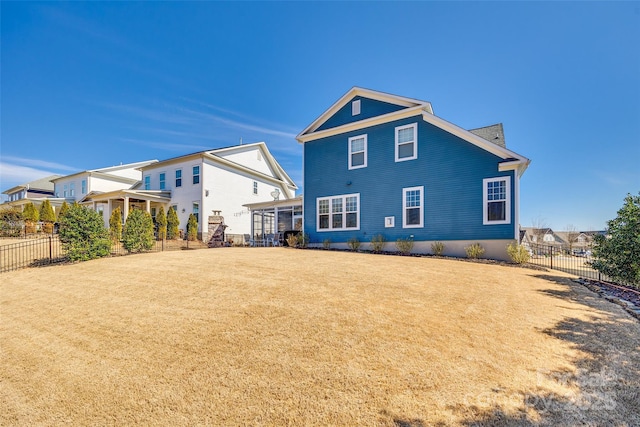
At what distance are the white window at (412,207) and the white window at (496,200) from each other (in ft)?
8.52

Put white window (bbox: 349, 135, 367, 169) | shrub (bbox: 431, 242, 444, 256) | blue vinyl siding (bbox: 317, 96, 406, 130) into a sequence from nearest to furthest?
shrub (bbox: 431, 242, 444, 256) < blue vinyl siding (bbox: 317, 96, 406, 130) < white window (bbox: 349, 135, 367, 169)

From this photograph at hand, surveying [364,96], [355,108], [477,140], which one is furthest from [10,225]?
[477,140]

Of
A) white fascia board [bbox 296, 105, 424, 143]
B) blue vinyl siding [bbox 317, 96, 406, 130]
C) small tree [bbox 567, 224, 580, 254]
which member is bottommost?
small tree [bbox 567, 224, 580, 254]

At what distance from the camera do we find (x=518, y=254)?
1083 cm

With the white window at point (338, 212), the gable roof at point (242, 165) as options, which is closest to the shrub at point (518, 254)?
the white window at point (338, 212)

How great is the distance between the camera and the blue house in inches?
477

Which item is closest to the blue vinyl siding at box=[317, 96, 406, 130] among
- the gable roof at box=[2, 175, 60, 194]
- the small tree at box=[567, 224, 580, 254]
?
the gable roof at box=[2, 175, 60, 194]

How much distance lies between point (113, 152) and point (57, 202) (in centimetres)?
717

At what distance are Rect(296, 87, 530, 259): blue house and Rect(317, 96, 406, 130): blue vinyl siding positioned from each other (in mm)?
51

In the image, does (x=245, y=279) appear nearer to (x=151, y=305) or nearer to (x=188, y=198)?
(x=151, y=305)

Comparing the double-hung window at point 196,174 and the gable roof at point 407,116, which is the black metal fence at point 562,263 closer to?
the gable roof at point 407,116

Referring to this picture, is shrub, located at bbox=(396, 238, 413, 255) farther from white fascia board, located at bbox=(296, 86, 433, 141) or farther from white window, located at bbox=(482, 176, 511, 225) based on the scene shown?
white fascia board, located at bbox=(296, 86, 433, 141)

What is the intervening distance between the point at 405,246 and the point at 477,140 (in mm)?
5553

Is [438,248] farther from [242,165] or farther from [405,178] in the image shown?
[242,165]
